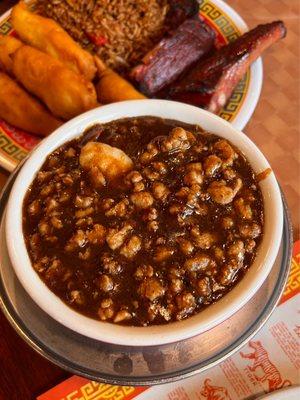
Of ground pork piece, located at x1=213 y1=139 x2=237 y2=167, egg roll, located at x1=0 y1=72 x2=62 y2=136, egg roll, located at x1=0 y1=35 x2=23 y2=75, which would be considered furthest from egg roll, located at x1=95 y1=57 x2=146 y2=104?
ground pork piece, located at x1=213 y1=139 x2=237 y2=167

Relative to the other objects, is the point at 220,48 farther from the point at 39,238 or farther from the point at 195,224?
the point at 39,238

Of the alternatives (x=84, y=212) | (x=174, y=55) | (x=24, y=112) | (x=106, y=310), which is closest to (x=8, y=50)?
(x=24, y=112)

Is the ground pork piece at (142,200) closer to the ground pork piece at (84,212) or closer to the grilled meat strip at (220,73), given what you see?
the ground pork piece at (84,212)

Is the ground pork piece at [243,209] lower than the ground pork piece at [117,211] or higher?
lower

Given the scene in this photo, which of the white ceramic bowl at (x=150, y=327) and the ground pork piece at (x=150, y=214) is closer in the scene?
the white ceramic bowl at (x=150, y=327)

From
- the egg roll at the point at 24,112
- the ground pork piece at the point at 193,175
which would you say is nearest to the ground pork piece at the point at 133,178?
the ground pork piece at the point at 193,175

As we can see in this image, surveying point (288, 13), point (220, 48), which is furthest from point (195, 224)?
point (288, 13)
